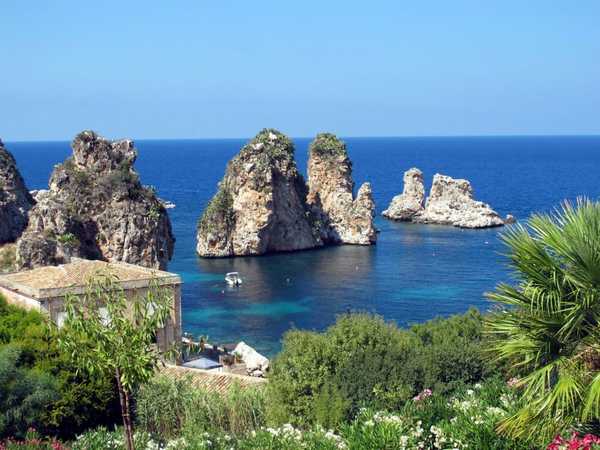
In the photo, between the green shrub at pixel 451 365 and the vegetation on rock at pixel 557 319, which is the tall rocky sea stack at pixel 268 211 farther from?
the vegetation on rock at pixel 557 319

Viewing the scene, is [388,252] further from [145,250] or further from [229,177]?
[145,250]

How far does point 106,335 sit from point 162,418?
41.7 ft

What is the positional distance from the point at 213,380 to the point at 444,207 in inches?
3214

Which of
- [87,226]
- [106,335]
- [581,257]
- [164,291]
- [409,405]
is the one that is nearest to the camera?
[581,257]

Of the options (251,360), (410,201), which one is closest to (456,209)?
(410,201)

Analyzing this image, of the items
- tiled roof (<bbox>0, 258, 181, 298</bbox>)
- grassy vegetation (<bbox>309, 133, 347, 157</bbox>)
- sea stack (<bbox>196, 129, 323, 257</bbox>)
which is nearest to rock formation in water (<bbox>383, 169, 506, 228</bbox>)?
grassy vegetation (<bbox>309, 133, 347, 157</bbox>)

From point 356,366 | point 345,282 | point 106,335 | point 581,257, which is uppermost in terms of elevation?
point 581,257

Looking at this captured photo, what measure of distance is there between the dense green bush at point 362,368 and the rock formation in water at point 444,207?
3061 inches

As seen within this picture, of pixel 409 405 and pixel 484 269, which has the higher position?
pixel 409 405

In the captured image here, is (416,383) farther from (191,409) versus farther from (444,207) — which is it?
(444,207)

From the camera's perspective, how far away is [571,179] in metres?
169

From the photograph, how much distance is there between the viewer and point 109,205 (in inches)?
2169

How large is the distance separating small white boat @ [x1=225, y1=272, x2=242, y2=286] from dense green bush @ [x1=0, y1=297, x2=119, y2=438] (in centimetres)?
4026

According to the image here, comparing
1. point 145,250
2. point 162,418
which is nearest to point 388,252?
point 145,250
